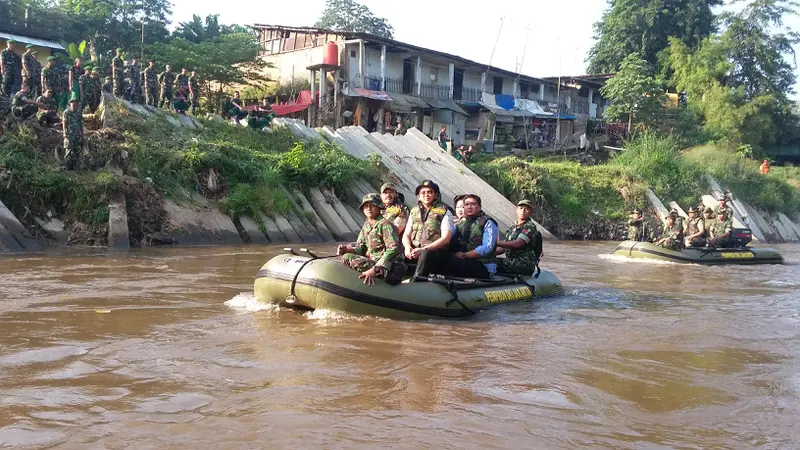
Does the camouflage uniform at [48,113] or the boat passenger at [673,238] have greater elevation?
the camouflage uniform at [48,113]

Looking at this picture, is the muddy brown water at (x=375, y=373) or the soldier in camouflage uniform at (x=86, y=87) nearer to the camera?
the muddy brown water at (x=375, y=373)

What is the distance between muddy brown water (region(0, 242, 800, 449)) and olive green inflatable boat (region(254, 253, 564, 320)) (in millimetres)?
170

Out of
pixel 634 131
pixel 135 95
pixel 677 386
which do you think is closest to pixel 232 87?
pixel 135 95

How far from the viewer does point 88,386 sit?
496 cm

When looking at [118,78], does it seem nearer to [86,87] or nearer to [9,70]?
[86,87]

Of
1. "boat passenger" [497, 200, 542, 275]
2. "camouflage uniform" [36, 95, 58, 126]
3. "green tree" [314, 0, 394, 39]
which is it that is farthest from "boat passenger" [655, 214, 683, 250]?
"green tree" [314, 0, 394, 39]

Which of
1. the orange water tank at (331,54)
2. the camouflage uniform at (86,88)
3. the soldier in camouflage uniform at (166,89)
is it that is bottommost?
the camouflage uniform at (86,88)

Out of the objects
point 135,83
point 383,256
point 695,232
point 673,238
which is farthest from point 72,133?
point 695,232

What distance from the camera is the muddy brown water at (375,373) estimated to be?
4320 mm

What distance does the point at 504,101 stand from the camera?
3525cm

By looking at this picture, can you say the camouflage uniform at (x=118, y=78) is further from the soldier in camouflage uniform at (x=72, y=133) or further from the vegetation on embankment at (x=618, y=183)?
the vegetation on embankment at (x=618, y=183)

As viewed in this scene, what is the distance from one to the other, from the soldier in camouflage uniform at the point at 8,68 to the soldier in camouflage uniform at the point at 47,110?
0.98 metres

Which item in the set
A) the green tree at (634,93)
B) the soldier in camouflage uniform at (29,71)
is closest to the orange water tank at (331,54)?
the soldier in camouflage uniform at (29,71)

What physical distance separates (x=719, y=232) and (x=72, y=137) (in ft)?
47.2
